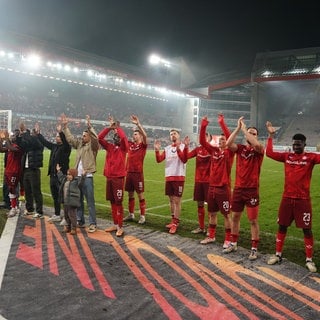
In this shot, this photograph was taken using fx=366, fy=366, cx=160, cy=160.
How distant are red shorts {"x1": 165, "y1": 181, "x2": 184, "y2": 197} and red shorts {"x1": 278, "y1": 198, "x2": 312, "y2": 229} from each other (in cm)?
236

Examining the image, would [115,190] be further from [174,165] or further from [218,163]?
[218,163]

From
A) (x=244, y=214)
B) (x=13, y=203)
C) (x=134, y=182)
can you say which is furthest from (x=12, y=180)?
(x=244, y=214)

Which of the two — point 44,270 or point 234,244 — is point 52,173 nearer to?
point 44,270

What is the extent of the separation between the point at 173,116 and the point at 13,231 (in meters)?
57.3

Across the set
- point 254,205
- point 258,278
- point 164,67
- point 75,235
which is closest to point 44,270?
point 75,235

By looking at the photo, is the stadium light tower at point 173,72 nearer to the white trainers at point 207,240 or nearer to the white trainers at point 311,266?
the white trainers at point 207,240

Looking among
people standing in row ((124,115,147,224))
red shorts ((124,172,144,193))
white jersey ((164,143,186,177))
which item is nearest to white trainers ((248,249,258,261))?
white jersey ((164,143,186,177))

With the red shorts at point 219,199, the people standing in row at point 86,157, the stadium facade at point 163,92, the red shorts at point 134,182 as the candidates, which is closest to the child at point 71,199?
the people standing in row at point 86,157

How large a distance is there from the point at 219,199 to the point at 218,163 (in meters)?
0.65

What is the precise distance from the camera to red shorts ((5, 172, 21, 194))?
8.76 metres

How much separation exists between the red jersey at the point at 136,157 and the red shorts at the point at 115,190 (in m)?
0.91

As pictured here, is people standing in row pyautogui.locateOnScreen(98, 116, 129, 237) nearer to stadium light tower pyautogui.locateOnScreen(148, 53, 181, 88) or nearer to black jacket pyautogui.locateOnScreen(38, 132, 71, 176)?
black jacket pyautogui.locateOnScreen(38, 132, 71, 176)

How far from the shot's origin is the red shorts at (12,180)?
8.76 metres

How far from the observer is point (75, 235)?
6.86 metres
